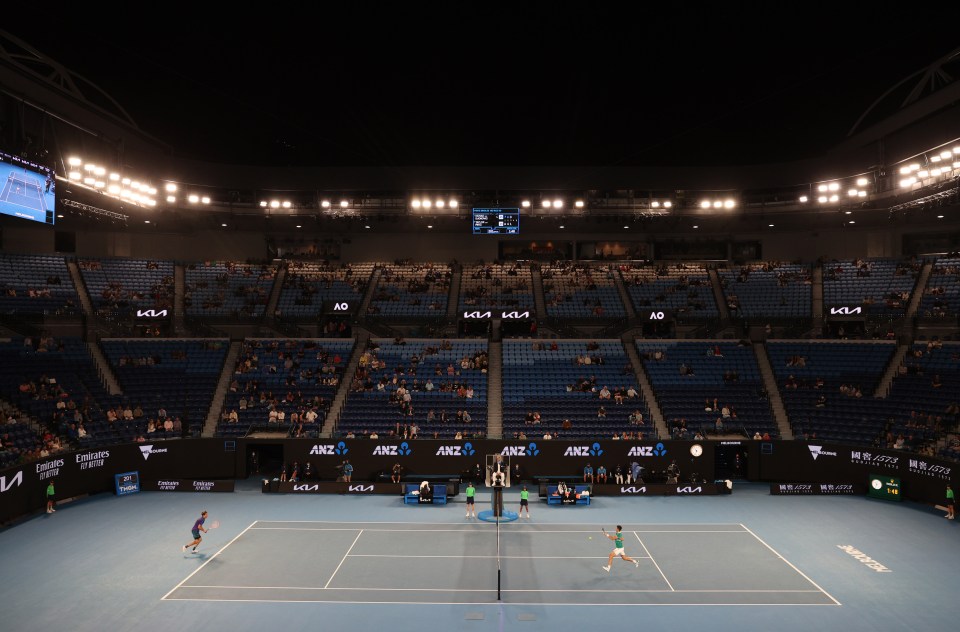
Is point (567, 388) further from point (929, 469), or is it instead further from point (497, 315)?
point (929, 469)

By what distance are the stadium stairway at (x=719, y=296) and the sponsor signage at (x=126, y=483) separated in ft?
114

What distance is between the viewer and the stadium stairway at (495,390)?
110 feet

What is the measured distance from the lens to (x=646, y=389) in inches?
1431

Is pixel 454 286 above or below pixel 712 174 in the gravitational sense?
below

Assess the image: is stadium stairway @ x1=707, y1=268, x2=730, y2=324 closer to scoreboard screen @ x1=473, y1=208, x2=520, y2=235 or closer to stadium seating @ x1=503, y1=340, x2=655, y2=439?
stadium seating @ x1=503, y1=340, x2=655, y2=439

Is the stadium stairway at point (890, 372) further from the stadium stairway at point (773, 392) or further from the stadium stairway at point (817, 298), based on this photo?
the stadium stairway at point (817, 298)

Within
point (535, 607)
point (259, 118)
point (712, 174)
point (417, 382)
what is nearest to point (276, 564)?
point (535, 607)

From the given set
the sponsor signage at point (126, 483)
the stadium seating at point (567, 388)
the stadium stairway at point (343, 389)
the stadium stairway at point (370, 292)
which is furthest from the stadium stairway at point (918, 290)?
the sponsor signage at point (126, 483)

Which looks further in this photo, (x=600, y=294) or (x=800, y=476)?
(x=600, y=294)

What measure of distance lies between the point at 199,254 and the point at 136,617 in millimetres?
37447

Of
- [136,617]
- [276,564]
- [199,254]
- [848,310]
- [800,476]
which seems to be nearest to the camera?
[136,617]

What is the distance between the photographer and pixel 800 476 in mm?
31344

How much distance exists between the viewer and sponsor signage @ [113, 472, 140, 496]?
28531 millimetres

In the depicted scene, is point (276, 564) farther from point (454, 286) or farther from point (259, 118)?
point (454, 286)
